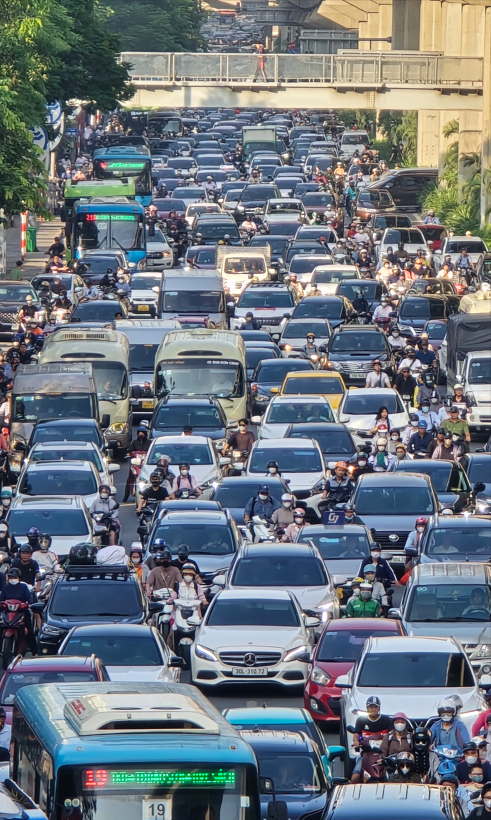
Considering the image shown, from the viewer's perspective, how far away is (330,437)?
3234cm

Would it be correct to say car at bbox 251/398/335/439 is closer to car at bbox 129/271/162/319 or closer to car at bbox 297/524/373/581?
car at bbox 297/524/373/581

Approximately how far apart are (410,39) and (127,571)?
80051 mm

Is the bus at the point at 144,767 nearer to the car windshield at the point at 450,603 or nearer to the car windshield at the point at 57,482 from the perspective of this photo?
the car windshield at the point at 450,603

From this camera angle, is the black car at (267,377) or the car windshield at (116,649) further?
the black car at (267,377)

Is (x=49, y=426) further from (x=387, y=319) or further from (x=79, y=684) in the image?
(x=79, y=684)

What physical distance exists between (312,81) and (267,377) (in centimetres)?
3709

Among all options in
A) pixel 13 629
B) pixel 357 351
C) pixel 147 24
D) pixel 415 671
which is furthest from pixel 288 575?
pixel 147 24

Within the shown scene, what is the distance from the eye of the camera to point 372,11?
123 meters

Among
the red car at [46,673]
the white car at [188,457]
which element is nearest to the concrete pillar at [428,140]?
the white car at [188,457]

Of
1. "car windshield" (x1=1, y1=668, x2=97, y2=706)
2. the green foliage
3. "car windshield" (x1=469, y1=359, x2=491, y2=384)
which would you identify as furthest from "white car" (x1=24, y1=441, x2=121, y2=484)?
the green foliage

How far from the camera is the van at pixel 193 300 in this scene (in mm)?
44625

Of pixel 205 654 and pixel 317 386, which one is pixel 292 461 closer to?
pixel 317 386

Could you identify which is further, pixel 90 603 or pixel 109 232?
pixel 109 232

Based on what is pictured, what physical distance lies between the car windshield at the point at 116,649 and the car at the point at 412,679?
6.30 feet
